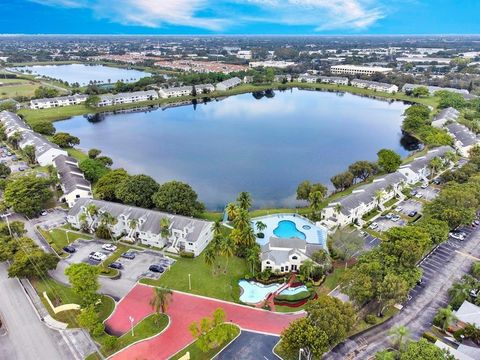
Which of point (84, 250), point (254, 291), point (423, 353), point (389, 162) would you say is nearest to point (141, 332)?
point (254, 291)

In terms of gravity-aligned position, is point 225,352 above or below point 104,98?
below

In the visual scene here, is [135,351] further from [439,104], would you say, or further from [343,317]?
[439,104]

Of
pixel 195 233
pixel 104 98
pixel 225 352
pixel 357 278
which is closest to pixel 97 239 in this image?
pixel 195 233

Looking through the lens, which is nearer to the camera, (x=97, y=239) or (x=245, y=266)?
(x=245, y=266)

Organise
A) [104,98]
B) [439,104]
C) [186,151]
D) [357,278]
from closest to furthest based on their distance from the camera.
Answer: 1. [357,278]
2. [186,151]
3. [439,104]
4. [104,98]

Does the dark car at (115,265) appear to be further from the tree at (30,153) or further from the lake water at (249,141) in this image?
the tree at (30,153)

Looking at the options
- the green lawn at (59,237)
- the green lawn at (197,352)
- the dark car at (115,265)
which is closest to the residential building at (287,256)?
the green lawn at (197,352)

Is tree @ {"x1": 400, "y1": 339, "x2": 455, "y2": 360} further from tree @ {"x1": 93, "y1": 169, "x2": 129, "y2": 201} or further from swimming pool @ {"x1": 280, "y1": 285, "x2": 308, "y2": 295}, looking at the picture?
tree @ {"x1": 93, "y1": 169, "x2": 129, "y2": 201}
